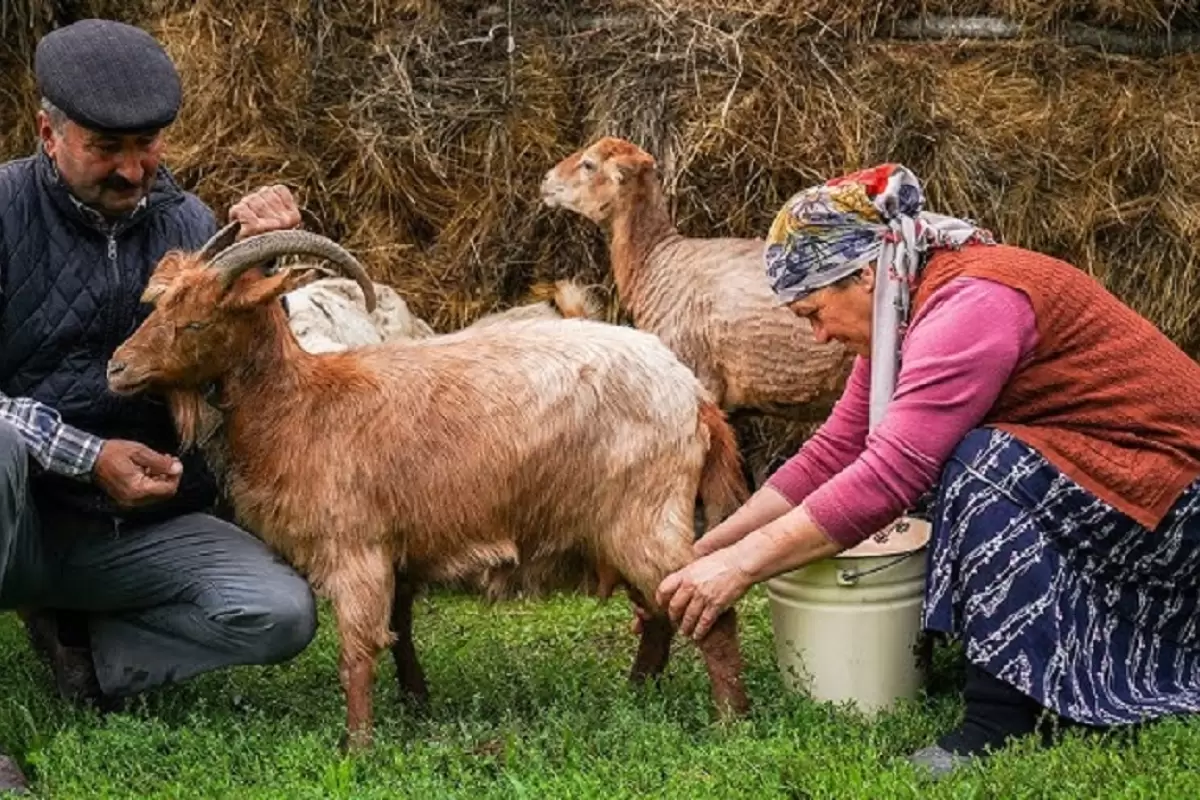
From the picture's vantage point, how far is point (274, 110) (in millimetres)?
8391

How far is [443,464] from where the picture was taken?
5.23 m

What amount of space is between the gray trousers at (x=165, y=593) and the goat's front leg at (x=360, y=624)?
0.18 meters

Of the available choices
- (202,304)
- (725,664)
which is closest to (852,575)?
(725,664)

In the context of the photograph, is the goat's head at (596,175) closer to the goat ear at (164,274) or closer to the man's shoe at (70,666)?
the goat ear at (164,274)

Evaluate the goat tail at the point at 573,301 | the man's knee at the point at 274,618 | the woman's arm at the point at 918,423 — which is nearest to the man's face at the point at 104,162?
the man's knee at the point at 274,618

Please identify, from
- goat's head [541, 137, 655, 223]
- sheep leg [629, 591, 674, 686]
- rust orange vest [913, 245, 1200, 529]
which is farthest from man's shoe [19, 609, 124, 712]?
goat's head [541, 137, 655, 223]

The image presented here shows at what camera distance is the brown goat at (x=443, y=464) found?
5191 millimetres

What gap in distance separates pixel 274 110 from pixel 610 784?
184 inches

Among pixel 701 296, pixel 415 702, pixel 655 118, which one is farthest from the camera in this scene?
pixel 655 118

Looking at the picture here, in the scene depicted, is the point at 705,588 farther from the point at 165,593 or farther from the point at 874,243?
the point at 165,593

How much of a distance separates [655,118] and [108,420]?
3.54m

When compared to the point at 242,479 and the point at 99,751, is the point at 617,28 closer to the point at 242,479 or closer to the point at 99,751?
the point at 242,479

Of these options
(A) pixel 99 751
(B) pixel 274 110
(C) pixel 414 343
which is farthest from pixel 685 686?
(B) pixel 274 110

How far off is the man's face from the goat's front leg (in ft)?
4.11
